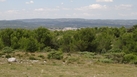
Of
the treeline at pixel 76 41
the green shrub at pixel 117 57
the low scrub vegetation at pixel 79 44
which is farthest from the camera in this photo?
the treeline at pixel 76 41

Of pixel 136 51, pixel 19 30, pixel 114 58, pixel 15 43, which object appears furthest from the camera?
pixel 19 30

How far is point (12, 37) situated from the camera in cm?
4472

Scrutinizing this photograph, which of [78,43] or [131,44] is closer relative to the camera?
[131,44]

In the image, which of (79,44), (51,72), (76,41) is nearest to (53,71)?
(51,72)

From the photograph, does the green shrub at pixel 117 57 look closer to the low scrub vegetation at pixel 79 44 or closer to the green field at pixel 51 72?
the low scrub vegetation at pixel 79 44

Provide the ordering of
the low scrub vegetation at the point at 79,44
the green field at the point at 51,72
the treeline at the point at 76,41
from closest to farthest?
the green field at the point at 51,72 → the low scrub vegetation at the point at 79,44 → the treeline at the point at 76,41

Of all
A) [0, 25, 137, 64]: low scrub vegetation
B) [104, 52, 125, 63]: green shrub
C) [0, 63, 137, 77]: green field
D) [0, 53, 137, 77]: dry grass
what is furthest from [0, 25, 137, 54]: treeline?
[0, 63, 137, 77]: green field

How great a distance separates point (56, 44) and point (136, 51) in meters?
22.9

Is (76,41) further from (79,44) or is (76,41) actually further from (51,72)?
(51,72)

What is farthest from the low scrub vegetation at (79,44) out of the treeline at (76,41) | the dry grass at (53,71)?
the dry grass at (53,71)

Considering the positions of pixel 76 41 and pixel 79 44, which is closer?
pixel 79 44

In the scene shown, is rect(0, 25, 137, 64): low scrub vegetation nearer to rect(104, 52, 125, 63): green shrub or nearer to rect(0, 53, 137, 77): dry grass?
rect(104, 52, 125, 63): green shrub

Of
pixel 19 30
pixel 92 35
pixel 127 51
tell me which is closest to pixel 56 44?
pixel 19 30

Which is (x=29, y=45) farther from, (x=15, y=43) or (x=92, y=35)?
(x=92, y=35)
